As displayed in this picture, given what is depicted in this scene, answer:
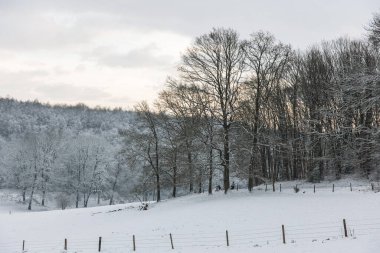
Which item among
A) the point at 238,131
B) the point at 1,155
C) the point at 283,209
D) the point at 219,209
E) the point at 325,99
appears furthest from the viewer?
the point at 1,155

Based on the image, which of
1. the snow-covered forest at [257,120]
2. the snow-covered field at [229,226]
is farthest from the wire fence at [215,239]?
the snow-covered forest at [257,120]

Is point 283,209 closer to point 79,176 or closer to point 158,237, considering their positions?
point 158,237

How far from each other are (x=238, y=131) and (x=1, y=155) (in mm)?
78913

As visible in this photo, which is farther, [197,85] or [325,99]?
[325,99]

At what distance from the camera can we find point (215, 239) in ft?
91.5

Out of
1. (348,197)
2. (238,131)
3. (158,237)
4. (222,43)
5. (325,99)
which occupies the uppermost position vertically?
(222,43)

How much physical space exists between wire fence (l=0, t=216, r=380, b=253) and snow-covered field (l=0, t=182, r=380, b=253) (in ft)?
0.17

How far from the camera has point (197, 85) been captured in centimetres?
4478

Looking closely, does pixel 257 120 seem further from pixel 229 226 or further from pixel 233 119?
pixel 229 226

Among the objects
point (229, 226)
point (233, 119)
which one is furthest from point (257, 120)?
point (229, 226)

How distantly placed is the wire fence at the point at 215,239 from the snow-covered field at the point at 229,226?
0.05 metres

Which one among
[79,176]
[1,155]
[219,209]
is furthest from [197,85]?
[1,155]

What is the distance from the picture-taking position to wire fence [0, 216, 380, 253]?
79.7ft

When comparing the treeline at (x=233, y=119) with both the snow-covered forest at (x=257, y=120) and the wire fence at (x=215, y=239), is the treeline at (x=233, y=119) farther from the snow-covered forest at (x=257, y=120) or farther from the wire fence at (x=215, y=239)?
the wire fence at (x=215, y=239)
